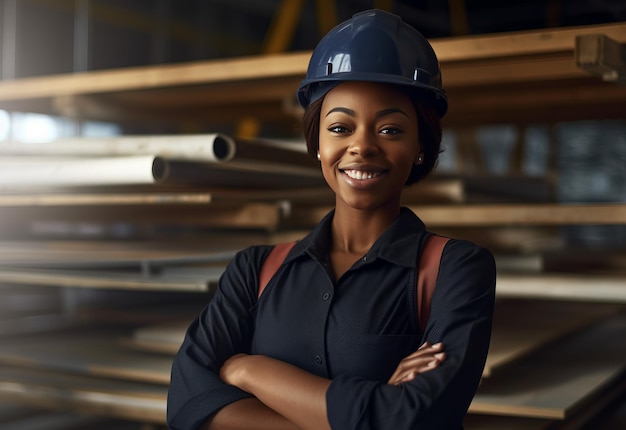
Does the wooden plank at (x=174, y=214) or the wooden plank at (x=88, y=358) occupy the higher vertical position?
the wooden plank at (x=174, y=214)

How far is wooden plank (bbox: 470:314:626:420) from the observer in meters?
2.47

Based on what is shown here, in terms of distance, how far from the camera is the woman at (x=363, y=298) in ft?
5.08

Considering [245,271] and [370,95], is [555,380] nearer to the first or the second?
[245,271]

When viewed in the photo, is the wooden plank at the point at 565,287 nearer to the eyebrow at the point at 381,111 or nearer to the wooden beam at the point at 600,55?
the wooden beam at the point at 600,55

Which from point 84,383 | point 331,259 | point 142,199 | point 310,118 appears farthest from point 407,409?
point 84,383

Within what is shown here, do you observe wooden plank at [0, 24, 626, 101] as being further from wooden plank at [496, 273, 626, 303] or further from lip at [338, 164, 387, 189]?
lip at [338, 164, 387, 189]

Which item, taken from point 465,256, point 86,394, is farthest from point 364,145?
point 86,394

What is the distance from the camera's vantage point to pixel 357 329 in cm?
165

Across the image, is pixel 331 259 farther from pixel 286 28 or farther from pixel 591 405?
pixel 286 28

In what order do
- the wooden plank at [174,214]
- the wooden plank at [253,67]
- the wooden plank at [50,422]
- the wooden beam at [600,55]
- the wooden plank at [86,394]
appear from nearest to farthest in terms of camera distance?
the wooden beam at [600,55], the wooden plank at [253,67], the wooden plank at [86,394], the wooden plank at [174,214], the wooden plank at [50,422]

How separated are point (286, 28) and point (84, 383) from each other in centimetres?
254

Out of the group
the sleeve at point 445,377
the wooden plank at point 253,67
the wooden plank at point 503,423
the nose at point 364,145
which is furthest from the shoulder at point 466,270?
the wooden plank at point 503,423

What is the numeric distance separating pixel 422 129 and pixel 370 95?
0.14 meters

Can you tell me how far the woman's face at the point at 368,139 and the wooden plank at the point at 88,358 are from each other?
1.49 metres
